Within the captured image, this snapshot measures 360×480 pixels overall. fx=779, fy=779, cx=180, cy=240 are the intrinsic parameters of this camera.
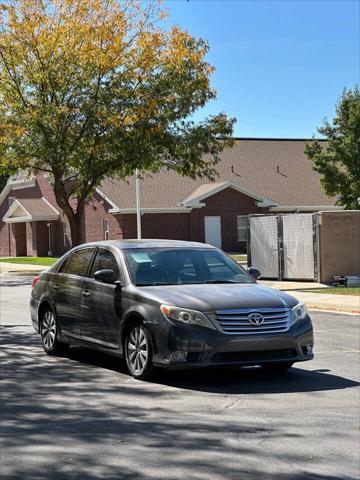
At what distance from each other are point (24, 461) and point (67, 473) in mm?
448

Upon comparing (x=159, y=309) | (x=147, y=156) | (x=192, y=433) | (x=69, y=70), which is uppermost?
(x=69, y=70)

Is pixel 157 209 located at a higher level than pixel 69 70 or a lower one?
lower

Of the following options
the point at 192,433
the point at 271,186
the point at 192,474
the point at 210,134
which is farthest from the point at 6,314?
the point at 271,186

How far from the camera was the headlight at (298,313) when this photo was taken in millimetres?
8844

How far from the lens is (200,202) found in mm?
46938

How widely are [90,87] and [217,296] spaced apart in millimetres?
19941

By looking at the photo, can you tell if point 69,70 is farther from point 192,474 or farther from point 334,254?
point 192,474

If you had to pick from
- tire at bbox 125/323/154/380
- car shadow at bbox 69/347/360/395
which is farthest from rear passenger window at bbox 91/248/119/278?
car shadow at bbox 69/347/360/395

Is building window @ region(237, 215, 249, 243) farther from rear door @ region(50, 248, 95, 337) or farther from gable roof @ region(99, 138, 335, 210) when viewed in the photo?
rear door @ region(50, 248, 95, 337)

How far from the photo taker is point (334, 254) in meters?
24.7

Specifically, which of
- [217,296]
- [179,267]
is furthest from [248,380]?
[179,267]

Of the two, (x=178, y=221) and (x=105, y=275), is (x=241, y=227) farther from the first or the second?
(x=105, y=275)

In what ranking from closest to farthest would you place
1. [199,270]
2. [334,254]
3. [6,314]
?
1. [199,270]
2. [6,314]
3. [334,254]

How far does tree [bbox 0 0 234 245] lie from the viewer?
1067 inches
